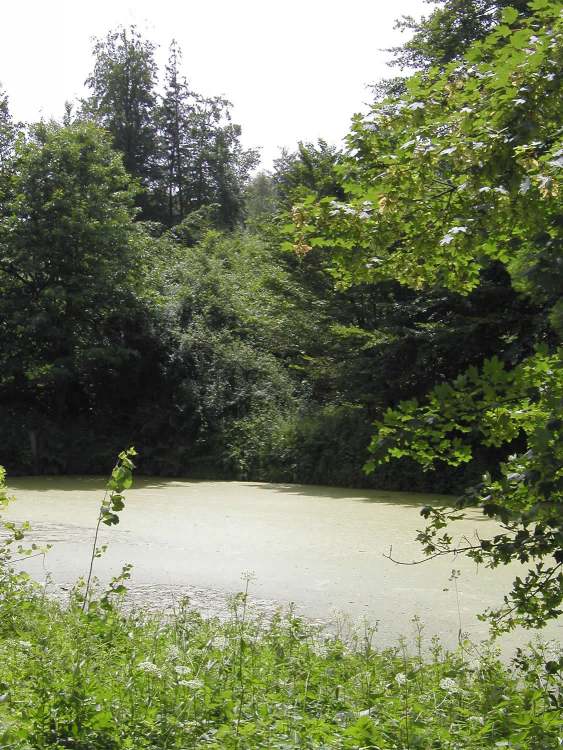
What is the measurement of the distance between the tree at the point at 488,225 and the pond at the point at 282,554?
0.88 m

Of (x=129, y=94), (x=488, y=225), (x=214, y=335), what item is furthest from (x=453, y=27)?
(x=129, y=94)

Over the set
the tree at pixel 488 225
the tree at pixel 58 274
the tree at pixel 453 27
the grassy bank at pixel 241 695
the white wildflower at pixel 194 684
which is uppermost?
the tree at pixel 453 27

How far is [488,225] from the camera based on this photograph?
2.56 meters

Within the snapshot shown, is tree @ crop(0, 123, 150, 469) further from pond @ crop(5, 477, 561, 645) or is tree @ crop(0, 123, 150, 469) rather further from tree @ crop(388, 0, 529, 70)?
tree @ crop(388, 0, 529, 70)

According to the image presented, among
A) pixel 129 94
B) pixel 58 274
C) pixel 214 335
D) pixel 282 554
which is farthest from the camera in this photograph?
pixel 129 94

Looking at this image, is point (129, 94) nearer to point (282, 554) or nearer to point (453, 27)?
point (453, 27)

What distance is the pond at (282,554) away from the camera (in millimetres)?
4738

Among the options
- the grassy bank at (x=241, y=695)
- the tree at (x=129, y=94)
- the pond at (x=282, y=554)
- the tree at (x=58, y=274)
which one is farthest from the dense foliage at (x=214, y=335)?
the tree at (x=129, y=94)

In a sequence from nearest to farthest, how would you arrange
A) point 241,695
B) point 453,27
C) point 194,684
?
point 194,684
point 241,695
point 453,27

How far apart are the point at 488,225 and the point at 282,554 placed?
4.30m

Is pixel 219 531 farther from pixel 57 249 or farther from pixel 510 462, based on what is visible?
pixel 57 249

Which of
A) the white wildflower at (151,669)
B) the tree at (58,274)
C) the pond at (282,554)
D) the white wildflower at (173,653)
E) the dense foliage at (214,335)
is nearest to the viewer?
the white wildflower at (151,669)

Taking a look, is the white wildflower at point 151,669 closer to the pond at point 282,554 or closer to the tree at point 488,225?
the tree at point 488,225

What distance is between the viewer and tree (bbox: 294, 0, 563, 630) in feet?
7.57
